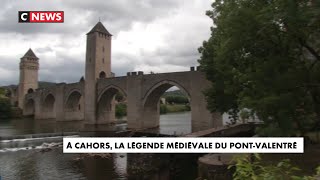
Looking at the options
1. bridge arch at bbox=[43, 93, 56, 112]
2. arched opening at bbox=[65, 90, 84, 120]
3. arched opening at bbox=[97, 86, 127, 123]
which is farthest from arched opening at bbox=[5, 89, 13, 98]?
arched opening at bbox=[97, 86, 127, 123]

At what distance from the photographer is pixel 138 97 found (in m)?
47.8

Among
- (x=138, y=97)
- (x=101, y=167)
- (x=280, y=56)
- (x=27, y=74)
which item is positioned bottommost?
(x=101, y=167)

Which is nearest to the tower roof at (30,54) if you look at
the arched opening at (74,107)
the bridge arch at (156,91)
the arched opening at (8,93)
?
the arched opening at (8,93)

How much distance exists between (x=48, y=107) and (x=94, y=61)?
2974 centimetres

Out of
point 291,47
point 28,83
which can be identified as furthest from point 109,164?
point 28,83

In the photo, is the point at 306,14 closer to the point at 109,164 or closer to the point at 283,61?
the point at 283,61

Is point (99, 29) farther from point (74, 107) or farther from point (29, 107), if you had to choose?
point (29, 107)

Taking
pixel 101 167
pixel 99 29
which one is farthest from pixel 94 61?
pixel 101 167

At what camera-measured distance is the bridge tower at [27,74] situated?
92.6 m
